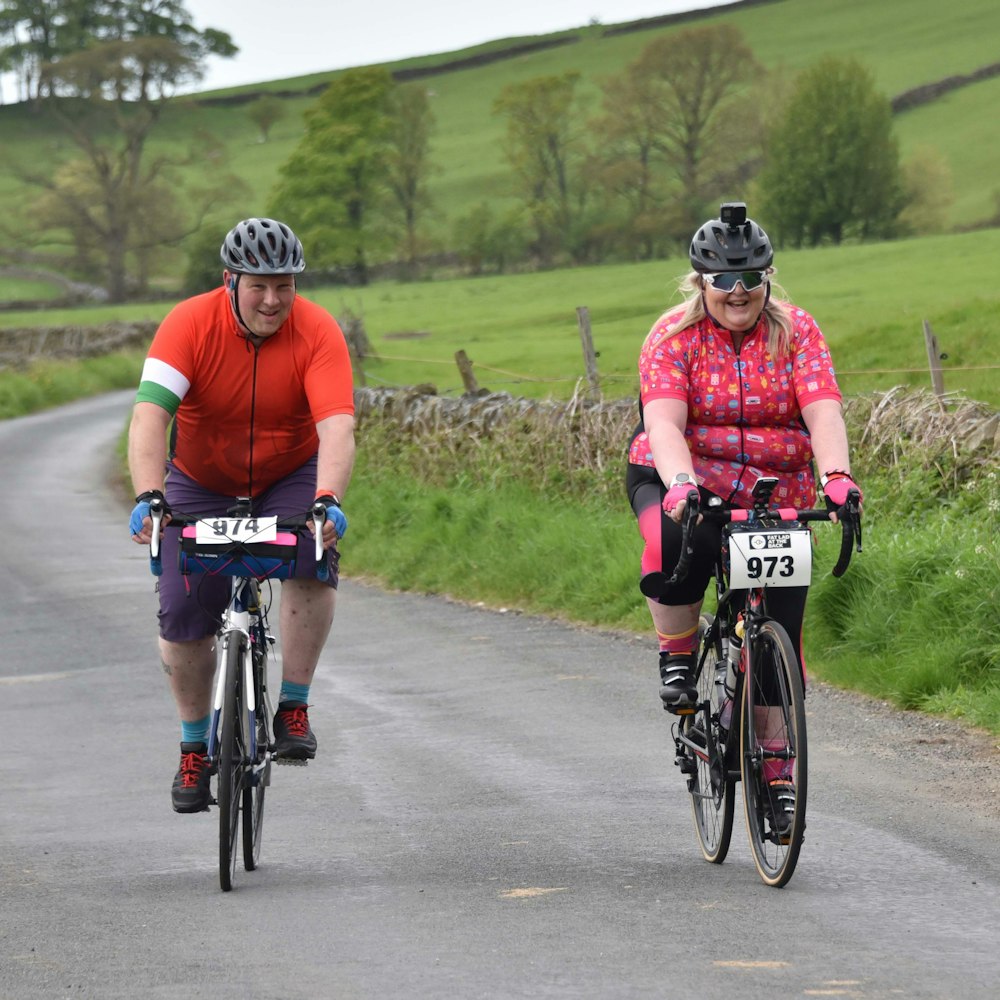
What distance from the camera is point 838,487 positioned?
536 centimetres

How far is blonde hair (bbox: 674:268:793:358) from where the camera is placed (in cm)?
576

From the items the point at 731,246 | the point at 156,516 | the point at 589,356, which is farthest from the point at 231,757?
the point at 589,356

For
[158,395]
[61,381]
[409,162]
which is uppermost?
[409,162]

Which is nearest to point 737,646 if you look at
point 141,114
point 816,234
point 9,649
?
point 9,649

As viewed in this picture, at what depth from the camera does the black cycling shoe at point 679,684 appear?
6023mm

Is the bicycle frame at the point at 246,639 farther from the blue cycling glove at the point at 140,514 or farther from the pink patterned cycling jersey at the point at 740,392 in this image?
the pink patterned cycling jersey at the point at 740,392

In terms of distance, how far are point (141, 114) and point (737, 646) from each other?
84.2 m

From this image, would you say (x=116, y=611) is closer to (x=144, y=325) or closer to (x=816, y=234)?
(x=144, y=325)

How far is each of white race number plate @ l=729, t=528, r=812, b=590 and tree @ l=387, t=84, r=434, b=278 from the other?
85.8 meters

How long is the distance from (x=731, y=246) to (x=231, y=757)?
239cm

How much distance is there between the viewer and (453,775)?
310 inches

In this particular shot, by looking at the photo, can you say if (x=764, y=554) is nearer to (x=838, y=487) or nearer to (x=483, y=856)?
(x=838, y=487)

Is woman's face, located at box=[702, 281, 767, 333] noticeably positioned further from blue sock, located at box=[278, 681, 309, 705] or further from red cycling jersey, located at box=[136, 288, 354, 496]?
blue sock, located at box=[278, 681, 309, 705]

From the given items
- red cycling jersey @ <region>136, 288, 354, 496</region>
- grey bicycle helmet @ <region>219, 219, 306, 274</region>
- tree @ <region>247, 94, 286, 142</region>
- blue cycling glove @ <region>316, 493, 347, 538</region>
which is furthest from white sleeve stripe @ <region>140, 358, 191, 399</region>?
tree @ <region>247, 94, 286, 142</region>
